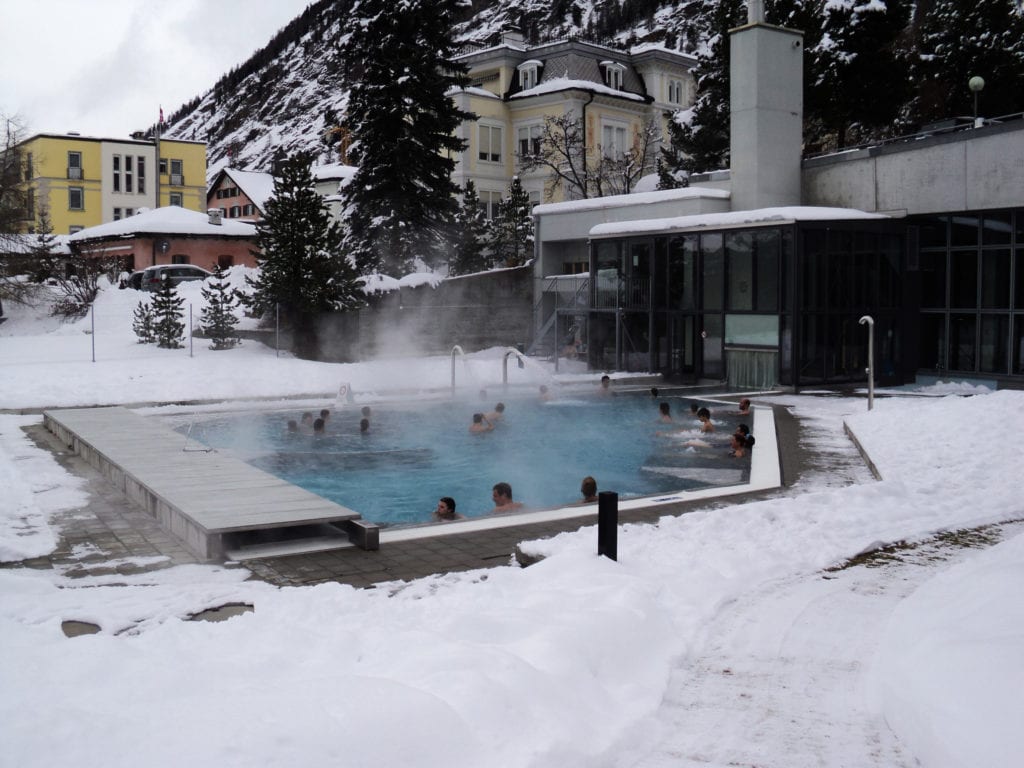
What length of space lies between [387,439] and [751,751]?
45.7 ft

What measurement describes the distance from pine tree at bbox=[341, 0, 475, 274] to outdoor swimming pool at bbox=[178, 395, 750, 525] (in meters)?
13.1

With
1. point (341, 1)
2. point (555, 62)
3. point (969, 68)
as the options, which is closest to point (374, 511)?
point (969, 68)

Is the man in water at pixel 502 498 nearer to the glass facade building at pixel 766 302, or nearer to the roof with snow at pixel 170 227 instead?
the glass facade building at pixel 766 302

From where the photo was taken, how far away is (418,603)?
647 cm

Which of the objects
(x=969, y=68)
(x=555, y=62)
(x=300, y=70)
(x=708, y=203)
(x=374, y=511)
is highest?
(x=300, y=70)

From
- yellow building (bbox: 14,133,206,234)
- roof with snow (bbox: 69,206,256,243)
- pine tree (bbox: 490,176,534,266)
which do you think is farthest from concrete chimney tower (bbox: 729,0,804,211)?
yellow building (bbox: 14,133,206,234)

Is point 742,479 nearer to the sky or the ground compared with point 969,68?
nearer to the ground

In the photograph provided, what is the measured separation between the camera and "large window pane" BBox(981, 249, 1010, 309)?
72.5ft

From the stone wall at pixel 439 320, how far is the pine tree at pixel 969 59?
1835 cm

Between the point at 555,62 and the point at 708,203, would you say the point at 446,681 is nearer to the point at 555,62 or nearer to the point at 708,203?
the point at 708,203

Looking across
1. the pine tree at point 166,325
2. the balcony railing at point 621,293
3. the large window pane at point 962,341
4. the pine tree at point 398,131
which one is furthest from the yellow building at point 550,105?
the large window pane at point 962,341

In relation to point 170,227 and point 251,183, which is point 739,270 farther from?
point 251,183

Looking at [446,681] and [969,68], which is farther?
[969,68]

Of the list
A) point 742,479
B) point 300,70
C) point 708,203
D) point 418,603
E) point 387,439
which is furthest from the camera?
point 300,70
